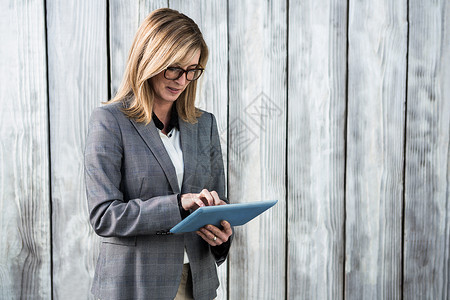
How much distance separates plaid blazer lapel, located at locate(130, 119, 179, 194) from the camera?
1.15 meters

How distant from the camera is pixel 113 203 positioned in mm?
1071

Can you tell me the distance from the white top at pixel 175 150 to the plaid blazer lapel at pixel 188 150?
0.7 inches

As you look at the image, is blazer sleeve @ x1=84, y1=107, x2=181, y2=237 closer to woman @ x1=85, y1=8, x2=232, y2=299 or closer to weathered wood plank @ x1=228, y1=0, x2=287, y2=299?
woman @ x1=85, y1=8, x2=232, y2=299

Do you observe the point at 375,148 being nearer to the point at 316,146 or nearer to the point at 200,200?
the point at 316,146

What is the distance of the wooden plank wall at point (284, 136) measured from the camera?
5.34 feet

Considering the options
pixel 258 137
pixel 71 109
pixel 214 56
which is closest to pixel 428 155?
pixel 258 137

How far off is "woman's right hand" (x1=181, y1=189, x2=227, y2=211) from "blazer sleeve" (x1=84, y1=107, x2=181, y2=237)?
0.03 m

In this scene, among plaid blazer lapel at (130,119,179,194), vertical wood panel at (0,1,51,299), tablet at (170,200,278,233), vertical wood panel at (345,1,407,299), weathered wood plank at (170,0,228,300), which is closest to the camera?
tablet at (170,200,278,233)

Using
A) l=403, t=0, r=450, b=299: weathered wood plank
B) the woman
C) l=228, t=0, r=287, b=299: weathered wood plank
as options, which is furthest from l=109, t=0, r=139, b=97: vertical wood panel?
l=403, t=0, r=450, b=299: weathered wood plank

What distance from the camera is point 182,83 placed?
1203mm

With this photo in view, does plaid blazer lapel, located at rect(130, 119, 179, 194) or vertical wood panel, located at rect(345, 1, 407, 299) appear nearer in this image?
plaid blazer lapel, located at rect(130, 119, 179, 194)

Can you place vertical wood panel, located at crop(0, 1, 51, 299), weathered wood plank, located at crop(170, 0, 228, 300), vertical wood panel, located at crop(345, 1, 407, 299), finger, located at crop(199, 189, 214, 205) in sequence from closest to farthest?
finger, located at crop(199, 189, 214, 205) < vertical wood panel, located at crop(0, 1, 51, 299) < weathered wood plank, located at crop(170, 0, 228, 300) < vertical wood panel, located at crop(345, 1, 407, 299)

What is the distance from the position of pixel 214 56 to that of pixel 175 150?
639 mm

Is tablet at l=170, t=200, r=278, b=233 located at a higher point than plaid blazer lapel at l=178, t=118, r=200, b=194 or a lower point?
lower
